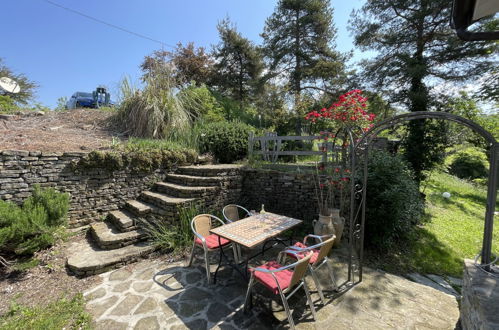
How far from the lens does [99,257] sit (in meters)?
3.05

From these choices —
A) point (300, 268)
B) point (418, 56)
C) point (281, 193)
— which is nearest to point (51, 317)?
point (300, 268)

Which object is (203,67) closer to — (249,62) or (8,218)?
(249,62)

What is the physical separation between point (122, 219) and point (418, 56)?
8.40 metres

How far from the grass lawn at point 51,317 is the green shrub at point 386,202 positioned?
4079 mm

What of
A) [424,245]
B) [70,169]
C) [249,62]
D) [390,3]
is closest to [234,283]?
[70,169]

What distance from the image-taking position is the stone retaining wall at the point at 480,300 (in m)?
1.26

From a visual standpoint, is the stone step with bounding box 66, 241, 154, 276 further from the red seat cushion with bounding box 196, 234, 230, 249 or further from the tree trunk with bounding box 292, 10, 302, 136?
the tree trunk with bounding box 292, 10, 302, 136

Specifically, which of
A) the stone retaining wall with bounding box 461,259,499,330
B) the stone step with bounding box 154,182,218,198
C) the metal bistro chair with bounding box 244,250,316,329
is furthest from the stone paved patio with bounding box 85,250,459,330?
the stone step with bounding box 154,182,218,198

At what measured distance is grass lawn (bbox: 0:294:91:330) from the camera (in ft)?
6.68

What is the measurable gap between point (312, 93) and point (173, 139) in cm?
793

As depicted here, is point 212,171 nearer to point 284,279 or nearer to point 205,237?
point 205,237

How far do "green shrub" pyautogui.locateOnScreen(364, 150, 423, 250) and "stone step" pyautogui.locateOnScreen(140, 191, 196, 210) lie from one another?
322 cm

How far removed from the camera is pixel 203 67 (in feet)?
42.0

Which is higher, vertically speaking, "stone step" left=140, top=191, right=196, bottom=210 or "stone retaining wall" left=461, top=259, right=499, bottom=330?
"stone retaining wall" left=461, top=259, right=499, bottom=330
